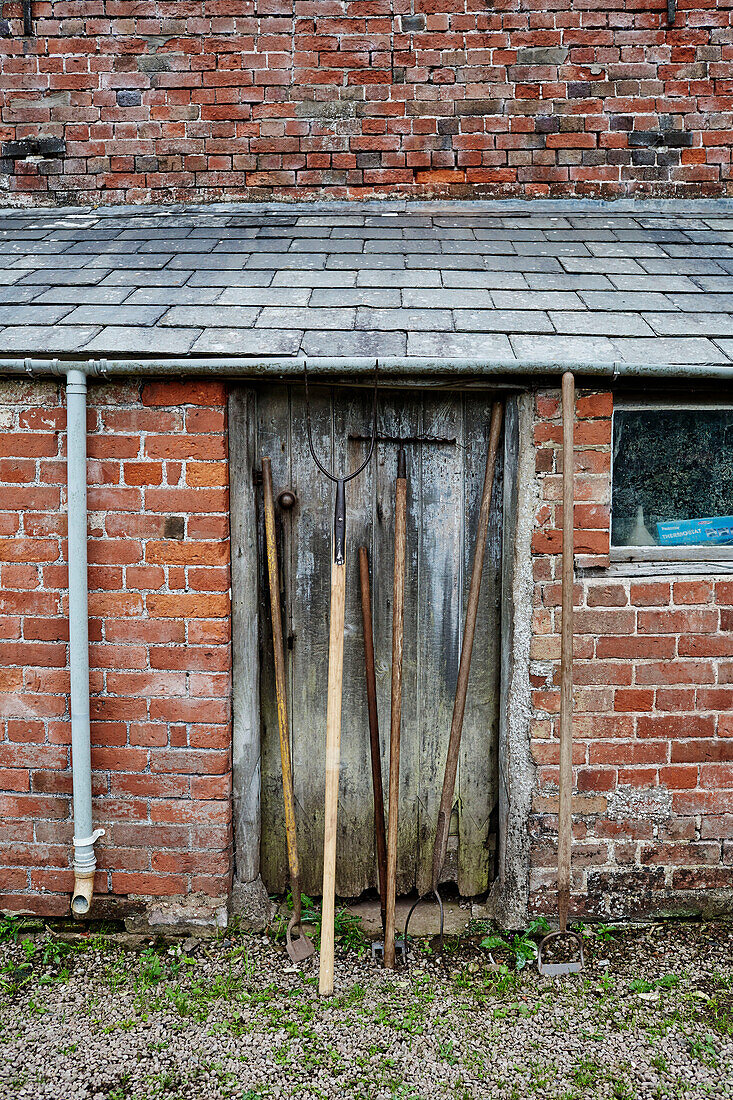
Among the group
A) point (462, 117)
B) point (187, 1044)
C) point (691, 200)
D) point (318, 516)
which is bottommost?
point (187, 1044)

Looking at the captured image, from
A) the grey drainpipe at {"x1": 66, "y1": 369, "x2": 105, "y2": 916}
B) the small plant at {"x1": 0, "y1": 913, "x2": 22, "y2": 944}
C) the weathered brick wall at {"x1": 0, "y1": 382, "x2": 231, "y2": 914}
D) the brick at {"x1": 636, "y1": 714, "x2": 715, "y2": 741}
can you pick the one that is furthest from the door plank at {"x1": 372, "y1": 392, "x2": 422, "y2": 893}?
the small plant at {"x1": 0, "y1": 913, "x2": 22, "y2": 944}

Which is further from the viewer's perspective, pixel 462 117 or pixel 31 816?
pixel 462 117

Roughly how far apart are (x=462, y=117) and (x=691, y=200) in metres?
1.21

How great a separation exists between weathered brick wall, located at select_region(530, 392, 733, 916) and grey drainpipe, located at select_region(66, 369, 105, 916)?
1.72 m

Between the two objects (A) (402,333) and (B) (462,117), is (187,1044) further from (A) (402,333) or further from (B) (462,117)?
(B) (462,117)

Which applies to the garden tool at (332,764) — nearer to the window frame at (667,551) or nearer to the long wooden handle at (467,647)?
the long wooden handle at (467,647)

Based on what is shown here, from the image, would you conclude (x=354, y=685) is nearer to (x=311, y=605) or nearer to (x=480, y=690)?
(x=311, y=605)

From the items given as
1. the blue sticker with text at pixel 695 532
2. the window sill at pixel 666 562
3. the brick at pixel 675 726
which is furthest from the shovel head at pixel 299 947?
the blue sticker with text at pixel 695 532

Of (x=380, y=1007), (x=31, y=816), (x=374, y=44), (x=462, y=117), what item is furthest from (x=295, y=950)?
(x=374, y=44)

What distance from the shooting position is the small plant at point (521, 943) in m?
2.76

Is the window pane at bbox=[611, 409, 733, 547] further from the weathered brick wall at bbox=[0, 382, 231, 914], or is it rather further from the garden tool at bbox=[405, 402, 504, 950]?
the weathered brick wall at bbox=[0, 382, 231, 914]

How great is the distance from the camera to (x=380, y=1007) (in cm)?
251

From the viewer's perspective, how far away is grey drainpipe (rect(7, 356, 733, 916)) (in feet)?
8.30

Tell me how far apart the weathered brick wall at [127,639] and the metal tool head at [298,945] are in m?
0.31
